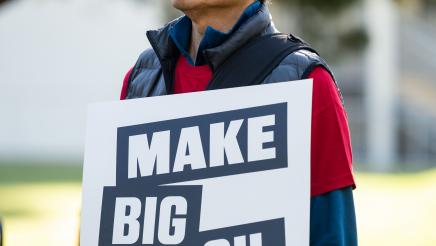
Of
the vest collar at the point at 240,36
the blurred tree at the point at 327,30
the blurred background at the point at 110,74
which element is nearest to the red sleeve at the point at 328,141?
the vest collar at the point at 240,36

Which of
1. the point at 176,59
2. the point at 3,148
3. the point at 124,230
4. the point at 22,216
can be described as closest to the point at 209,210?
the point at 124,230

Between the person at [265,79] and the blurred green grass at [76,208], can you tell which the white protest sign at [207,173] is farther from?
the blurred green grass at [76,208]

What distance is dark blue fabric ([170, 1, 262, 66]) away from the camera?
261cm

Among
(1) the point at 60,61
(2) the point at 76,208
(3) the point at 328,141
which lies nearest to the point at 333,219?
(3) the point at 328,141

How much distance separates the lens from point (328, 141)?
2.44m

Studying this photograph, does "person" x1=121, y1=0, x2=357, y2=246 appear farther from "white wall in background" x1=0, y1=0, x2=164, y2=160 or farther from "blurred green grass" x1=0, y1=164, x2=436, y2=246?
"white wall in background" x1=0, y1=0, x2=164, y2=160


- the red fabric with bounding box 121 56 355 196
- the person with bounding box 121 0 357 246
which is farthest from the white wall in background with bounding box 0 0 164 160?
the red fabric with bounding box 121 56 355 196

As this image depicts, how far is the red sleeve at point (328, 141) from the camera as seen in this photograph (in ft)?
7.93

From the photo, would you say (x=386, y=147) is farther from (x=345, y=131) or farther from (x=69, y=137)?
(x=345, y=131)

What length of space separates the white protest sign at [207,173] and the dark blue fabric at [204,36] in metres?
0.12

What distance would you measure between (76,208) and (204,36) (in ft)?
37.7

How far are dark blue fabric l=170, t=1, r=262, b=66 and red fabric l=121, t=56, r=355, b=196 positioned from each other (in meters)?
0.23

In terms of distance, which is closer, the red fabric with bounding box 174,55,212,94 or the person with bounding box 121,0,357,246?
the person with bounding box 121,0,357,246

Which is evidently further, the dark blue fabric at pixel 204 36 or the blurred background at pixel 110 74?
the blurred background at pixel 110 74
